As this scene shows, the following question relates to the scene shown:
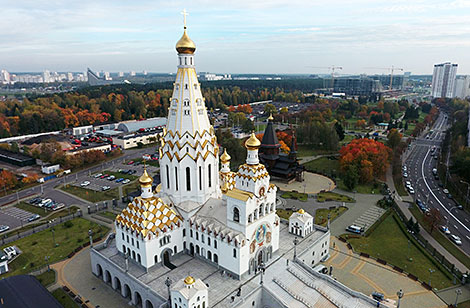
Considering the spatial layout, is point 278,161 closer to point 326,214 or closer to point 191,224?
point 326,214

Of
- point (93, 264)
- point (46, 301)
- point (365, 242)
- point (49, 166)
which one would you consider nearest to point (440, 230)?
point (365, 242)

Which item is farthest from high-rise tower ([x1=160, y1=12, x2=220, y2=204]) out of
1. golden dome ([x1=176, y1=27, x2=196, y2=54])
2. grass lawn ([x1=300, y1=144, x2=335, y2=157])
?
grass lawn ([x1=300, y1=144, x2=335, y2=157])

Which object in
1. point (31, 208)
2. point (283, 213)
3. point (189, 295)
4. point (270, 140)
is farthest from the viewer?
point (270, 140)

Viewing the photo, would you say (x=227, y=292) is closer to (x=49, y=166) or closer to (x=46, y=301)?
(x=46, y=301)

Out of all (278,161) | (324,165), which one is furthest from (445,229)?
(324,165)

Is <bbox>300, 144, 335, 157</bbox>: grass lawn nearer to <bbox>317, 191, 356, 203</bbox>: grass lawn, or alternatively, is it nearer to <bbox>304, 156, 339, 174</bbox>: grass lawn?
<bbox>304, 156, 339, 174</bbox>: grass lawn
